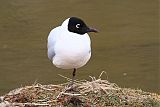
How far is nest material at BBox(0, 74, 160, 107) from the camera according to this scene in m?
4.49

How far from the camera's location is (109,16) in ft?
32.0

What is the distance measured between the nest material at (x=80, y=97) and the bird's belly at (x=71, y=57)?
29 cm

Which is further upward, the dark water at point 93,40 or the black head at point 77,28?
the black head at point 77,28

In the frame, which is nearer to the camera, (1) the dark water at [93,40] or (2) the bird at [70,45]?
(2) the bird at [70,45]

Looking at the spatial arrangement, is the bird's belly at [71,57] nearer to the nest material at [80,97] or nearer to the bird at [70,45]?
the bird at [70,45]

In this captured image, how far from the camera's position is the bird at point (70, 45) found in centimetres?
435

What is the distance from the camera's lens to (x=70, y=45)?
4.36 m

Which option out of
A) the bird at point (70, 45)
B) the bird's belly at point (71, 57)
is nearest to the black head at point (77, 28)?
the bird at point (70, 45)

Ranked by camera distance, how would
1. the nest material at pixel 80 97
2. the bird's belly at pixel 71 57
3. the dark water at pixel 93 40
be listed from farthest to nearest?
the dark water at pixel 93 40
the nest material at pixel 80 97
the bird's belly at pixel 71 57

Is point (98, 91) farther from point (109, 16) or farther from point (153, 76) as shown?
point (109, 16)

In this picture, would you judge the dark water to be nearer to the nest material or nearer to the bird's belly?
the nest material

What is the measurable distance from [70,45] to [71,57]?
0.33ft

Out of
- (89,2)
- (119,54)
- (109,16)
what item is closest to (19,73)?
(119,54)

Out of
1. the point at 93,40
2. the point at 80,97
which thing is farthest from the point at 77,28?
the point at 93,40
